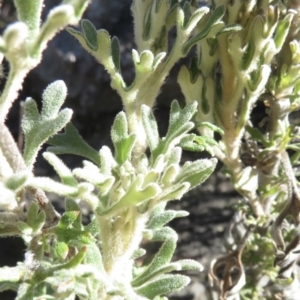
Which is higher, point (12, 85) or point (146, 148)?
point (12, 85)

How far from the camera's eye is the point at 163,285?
79cm

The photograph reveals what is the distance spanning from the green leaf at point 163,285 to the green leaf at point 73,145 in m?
0.27

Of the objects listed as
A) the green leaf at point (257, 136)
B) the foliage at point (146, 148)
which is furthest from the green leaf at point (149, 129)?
the green leaf at point (257, 136)

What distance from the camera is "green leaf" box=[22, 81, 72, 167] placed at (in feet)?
2.37

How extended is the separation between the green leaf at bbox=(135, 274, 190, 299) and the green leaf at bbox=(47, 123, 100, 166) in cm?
27

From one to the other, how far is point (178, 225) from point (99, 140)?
0.51 metres

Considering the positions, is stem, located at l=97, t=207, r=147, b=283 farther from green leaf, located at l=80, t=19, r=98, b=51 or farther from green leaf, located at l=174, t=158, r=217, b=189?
green leaf, located at l=80, t=19, r=98, b=51

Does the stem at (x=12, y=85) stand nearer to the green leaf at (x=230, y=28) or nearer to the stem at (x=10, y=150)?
the stem at (x=10, y=150)

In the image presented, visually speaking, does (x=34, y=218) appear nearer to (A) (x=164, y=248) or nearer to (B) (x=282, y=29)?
(A) (x=164, y=248)

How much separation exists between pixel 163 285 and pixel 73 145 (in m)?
0.35

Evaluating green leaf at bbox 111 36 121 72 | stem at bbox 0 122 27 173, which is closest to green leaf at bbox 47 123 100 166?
green leaf at bbox 111 36 121 72

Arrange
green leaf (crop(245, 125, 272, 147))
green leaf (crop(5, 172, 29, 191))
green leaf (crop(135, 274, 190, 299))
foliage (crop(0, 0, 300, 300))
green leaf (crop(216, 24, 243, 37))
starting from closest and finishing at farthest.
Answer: green leaf (crop(5, 172, 29, 191)) → foliage (crop(0, 0, 300, 300)) → green leaf (crop(135, 274, 190, 299)) → green leaf (crop(216, 24, 243, 37)) → green leaf (crop(245, 125, 272, 147))

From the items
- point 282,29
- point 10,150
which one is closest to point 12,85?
point 10,150

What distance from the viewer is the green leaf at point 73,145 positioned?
96 cm
